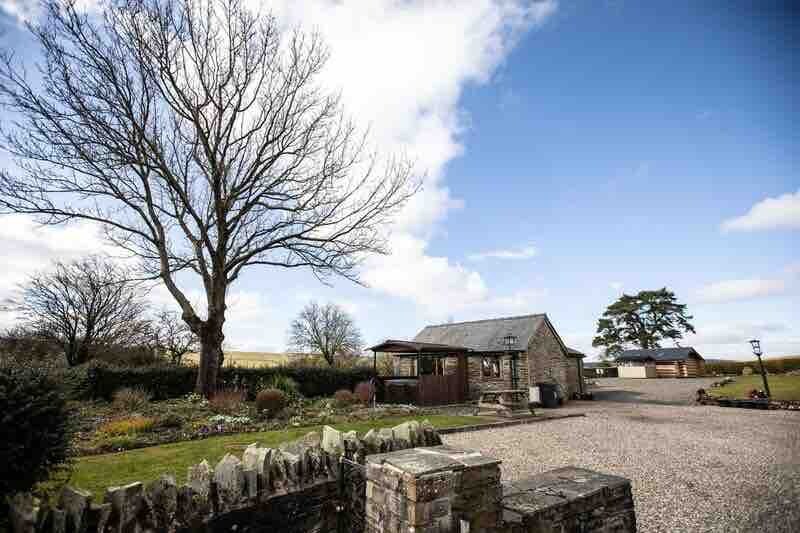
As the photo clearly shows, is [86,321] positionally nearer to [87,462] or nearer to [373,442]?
[87,462]

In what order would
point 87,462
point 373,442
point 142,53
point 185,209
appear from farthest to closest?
point 185,209
point 142,53
point 87,462
point 373,442

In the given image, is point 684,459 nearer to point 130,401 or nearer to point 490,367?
point 490,367

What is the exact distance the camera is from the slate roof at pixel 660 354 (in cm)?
3954

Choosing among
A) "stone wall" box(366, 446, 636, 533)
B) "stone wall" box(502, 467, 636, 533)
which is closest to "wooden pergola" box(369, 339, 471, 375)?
"stone wall" box(502, 467, 636, 533)

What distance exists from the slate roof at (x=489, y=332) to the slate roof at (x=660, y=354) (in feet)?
87.1

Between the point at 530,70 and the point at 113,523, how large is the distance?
9.69 m

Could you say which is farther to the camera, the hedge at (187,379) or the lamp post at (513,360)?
the lamp post at (513,360)

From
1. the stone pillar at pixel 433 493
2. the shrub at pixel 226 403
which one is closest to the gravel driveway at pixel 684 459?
the stone pillar at pixel 433 493

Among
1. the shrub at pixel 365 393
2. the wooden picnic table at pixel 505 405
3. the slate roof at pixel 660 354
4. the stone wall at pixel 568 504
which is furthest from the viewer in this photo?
the slate roof at pixel 660 354

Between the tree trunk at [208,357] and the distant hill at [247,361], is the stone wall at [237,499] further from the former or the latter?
the distant hill at [247,361]

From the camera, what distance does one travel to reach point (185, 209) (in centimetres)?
1468

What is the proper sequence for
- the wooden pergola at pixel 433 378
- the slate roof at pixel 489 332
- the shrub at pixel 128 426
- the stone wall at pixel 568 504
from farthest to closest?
the slate roof at pixel 489 332 < the wooden pergola at pixel 433 378 < the shrub at pixel 128 426 < the stone wall at pixel 568 504

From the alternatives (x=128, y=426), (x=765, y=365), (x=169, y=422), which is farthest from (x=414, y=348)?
(x=765, y=365)

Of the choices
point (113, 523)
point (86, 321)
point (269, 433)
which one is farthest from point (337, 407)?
point (86, 321)
